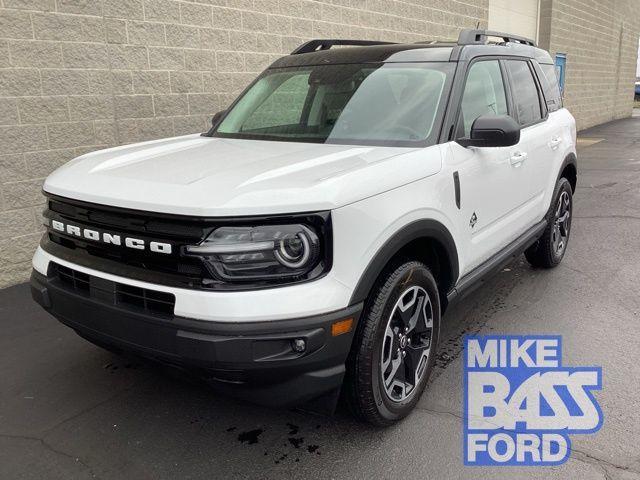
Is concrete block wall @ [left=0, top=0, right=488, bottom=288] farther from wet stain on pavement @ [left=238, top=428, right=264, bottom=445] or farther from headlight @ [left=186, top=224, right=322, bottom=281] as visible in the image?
headlight @ [left=186, top=224, right=322, bottom=281]

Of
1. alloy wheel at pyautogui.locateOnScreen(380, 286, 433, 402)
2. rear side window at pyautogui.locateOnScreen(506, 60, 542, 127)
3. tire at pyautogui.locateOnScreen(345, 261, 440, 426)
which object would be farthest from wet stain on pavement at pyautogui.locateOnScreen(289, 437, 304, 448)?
rear side window at pyautogui.locateOnScreen(506, 60, 542, 127)

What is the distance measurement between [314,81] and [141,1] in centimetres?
266

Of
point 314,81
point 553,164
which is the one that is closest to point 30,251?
point 314,81

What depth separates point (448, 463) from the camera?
2.76 metres

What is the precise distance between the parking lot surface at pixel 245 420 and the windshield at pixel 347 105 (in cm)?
148

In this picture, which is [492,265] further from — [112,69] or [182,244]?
[112,69]

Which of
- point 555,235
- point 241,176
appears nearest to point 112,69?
point 241,176

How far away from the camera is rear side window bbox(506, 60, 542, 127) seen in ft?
14.5

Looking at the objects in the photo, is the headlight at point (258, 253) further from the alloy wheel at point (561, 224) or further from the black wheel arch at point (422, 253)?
the alloy wheel at point (561, 224)

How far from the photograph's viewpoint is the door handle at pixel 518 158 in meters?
3.99

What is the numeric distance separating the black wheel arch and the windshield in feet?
1.75

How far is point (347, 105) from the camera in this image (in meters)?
3.65

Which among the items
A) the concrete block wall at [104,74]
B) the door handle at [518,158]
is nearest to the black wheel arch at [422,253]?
the door handle at [518,158]

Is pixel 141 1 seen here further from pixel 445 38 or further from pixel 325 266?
pixel 445 38
